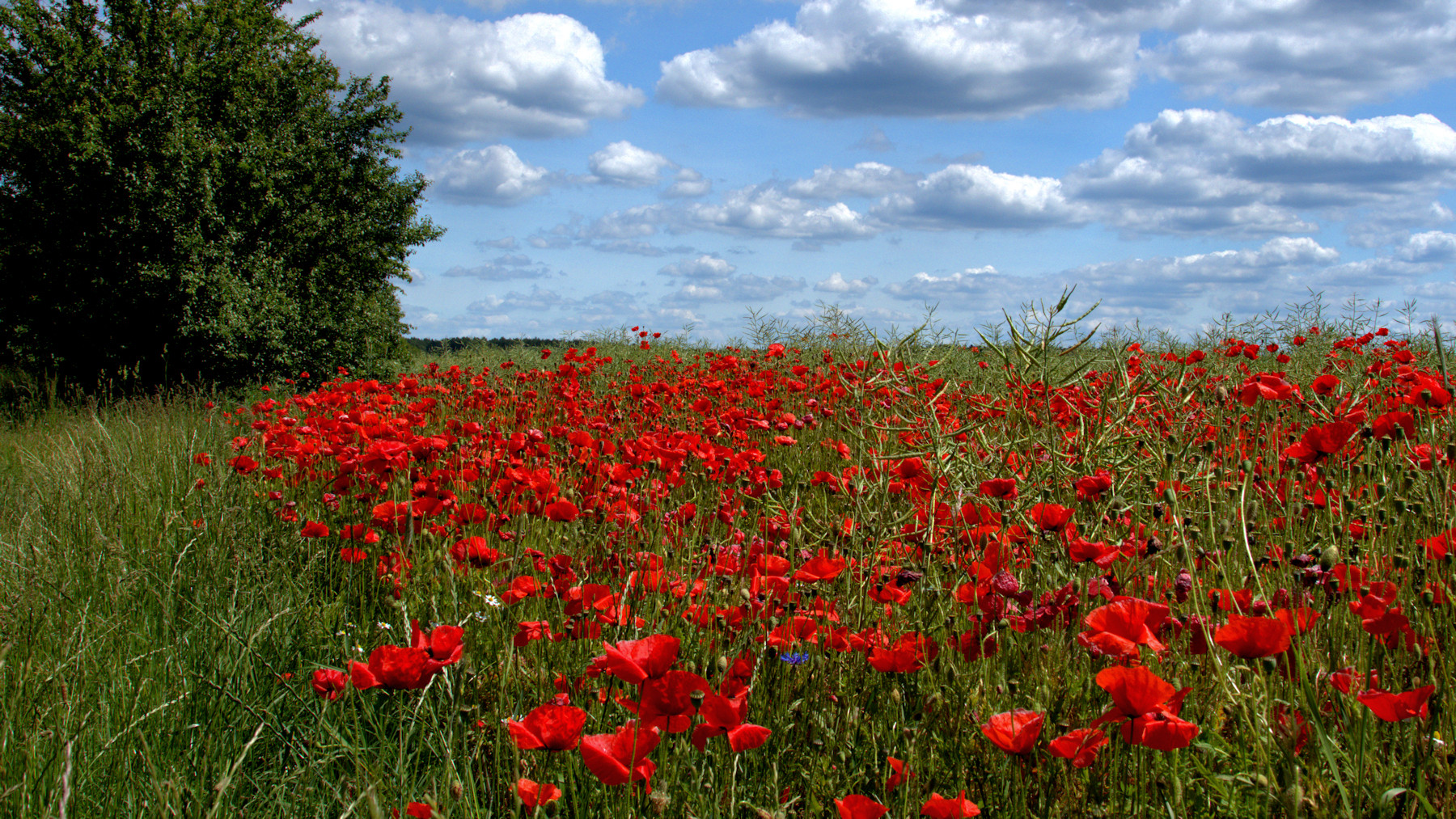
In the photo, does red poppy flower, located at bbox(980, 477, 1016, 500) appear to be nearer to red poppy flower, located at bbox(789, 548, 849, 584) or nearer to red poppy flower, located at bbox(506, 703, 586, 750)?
red poppy flower, located at bbox(789, 548, 849, 584)

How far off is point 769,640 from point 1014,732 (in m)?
0.53

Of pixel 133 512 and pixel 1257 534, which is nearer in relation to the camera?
pixel 1257 534

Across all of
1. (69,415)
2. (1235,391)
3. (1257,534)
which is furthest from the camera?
(69,415)

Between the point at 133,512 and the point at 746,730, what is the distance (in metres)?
3.41

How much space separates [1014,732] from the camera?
42.8 inches

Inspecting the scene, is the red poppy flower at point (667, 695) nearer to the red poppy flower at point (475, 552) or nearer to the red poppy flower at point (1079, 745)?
the red poppy flower at point (1079, 745)

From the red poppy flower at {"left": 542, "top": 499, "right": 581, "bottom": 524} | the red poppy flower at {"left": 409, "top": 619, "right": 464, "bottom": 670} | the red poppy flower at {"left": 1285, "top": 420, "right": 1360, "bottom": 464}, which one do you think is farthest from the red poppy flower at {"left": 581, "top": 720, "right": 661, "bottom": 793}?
the red poppy flower at {"left": 1285, "top": 420, "right": 1360, "bottom": 464}

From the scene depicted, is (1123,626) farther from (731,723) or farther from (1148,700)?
(731,723)

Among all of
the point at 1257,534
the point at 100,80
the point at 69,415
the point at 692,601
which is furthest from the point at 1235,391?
the point at 100,80

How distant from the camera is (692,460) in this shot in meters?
3.44

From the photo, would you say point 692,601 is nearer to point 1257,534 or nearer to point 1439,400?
point 1257,534

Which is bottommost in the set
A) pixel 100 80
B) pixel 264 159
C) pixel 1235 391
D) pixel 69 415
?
pixel 69 415

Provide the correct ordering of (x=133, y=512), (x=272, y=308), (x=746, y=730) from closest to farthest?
(x=746, y=730) → (x=133, y=512) → (x=272, y=308)

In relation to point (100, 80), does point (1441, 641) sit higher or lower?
lower
